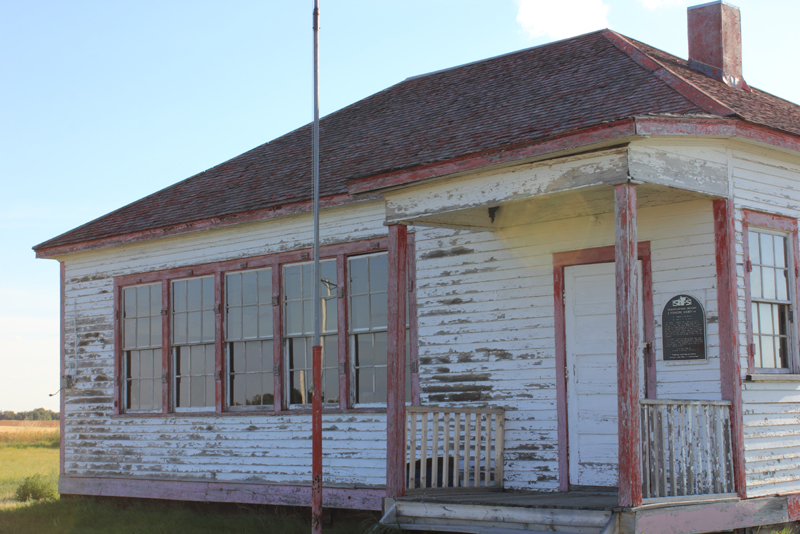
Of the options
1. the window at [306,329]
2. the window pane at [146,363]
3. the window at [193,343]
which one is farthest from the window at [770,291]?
the window pane at [146,363]

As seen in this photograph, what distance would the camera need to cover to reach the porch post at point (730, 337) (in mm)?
7898

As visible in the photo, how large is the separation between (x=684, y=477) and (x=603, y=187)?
248 centimetres

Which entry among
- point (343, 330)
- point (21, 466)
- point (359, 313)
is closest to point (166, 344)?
point (343, 330)

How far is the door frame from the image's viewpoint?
8781 millimetres

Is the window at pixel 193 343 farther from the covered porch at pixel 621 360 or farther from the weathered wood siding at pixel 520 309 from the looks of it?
the covered porch at pixel 621 360

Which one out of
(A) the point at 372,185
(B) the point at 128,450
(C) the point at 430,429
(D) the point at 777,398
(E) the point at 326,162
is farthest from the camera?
(B) the point at 128,450

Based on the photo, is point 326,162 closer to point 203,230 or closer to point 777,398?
point 203,230

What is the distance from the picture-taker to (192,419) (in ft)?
43.0

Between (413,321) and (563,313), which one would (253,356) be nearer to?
(413,321)

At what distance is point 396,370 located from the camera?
8.87 metres

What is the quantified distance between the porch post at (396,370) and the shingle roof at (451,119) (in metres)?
0.88

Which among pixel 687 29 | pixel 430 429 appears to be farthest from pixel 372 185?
pixel 687 29

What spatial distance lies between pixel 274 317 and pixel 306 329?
0.54 m

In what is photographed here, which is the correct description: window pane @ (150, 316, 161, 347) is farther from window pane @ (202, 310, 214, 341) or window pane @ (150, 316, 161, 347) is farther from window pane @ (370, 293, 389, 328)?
window pane @ (370, 293, 389, 328)
